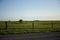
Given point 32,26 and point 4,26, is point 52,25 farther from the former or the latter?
point 4,26

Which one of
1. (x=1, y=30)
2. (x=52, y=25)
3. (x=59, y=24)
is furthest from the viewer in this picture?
(x=59, y=24)

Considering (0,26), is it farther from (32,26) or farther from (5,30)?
(32,26)

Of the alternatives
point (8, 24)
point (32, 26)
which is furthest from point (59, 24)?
point (8, 24)

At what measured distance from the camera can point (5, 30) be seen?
48.4 feet

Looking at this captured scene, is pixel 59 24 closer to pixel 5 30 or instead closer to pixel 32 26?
pixel 32 26

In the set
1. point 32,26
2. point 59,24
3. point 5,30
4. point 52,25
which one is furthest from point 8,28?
point 59,24

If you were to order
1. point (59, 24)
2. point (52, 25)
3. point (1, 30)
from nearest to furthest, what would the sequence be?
point (1, 30)
point (52, 25)
point (59, 24)

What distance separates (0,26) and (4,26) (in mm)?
616

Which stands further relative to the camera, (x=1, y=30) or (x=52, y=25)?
(x=52, y=25)

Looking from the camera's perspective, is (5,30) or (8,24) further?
(8,24)

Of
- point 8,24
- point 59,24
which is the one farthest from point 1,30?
point 59,24

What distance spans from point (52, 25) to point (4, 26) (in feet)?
22.5

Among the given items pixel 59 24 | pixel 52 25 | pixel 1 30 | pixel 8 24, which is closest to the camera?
pixel 1 30

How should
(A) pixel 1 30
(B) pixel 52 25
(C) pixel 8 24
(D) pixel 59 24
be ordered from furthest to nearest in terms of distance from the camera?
1. (D) pixel 59 24
2. (B) pixel 52 25
3. (C) pixel 8 24
4. (A) pixel 1 30
